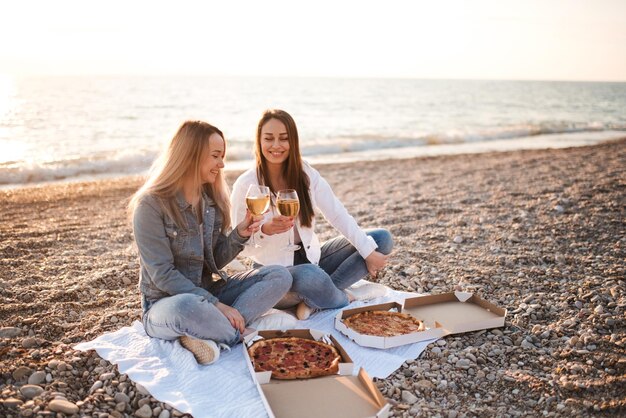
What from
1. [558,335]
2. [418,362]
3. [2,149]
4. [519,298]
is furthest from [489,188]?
[2,149]

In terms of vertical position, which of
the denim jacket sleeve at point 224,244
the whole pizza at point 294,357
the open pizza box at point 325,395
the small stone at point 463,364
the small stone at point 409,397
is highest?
the denim jacket sleeve at point 224,244

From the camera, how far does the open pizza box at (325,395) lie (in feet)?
10.5

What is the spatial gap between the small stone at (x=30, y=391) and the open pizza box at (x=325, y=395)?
136 cm

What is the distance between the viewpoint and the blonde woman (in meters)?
3.87

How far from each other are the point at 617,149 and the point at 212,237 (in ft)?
A: 51.7

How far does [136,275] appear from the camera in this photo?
588 cm

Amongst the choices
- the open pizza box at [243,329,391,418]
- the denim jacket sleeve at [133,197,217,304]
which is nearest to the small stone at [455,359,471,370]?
the open pizza box at [243,329,391,418]

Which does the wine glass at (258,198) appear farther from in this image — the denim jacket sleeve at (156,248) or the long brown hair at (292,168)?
the long brown hair at (292,168)

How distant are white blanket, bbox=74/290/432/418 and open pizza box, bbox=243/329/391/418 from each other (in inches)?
4.2

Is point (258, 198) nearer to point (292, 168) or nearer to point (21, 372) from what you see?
point (292, 168)

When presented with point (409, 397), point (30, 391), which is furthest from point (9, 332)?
point (409, 397)

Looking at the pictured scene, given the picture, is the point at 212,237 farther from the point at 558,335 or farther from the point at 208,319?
the point at 558,335

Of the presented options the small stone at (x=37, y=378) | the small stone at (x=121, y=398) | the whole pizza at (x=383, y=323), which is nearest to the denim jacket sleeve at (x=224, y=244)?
the whole pizza at (x=383, y=323)

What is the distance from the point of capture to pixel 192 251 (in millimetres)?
4133
